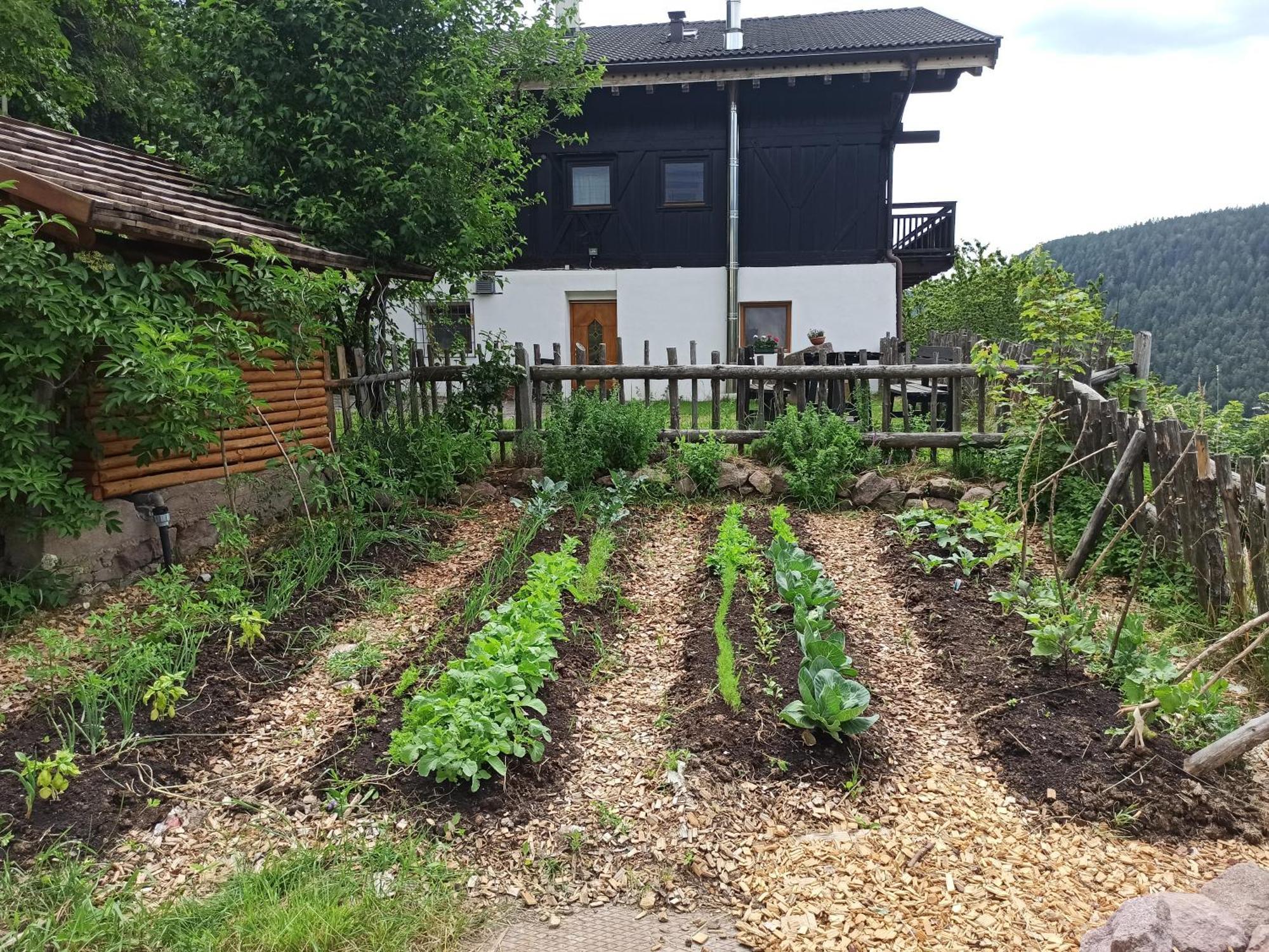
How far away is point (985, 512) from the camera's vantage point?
5.61 m

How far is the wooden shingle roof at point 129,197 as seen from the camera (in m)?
4.63

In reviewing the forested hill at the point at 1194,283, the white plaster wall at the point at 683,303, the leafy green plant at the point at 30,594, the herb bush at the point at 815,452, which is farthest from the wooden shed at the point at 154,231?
the forested hill at the point at 1194,283

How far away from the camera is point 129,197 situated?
5484mm

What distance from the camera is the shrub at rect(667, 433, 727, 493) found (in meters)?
8.03

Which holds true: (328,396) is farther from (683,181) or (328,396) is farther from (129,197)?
(683,181)

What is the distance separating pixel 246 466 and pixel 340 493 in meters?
0.84

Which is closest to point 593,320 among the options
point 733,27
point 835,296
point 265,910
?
point 835,296

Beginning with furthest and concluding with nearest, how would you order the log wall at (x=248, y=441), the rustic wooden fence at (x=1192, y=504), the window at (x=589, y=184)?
the window at (x=589, y=184)
the log wall at (x=248, y=441)
the rustic wooden fence at (x=1192, y=504)

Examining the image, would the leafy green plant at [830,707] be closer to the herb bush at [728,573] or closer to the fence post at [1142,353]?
the herb bush at [728,573]

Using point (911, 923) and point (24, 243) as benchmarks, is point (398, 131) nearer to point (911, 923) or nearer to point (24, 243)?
point (24, 243)

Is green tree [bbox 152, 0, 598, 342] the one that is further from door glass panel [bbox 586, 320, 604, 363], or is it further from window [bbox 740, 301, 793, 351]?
window [bbox 740, 301, 793, 351]

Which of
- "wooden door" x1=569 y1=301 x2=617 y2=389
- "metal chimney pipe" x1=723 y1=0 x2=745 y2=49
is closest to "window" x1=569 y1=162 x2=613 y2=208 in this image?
Answer: "wooden door" x1=569 y1=301 x2=617 y2=389

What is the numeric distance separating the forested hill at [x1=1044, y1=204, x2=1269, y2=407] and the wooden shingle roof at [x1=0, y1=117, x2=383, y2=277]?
21.2 m

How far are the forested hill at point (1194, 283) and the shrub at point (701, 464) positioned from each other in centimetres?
1749
